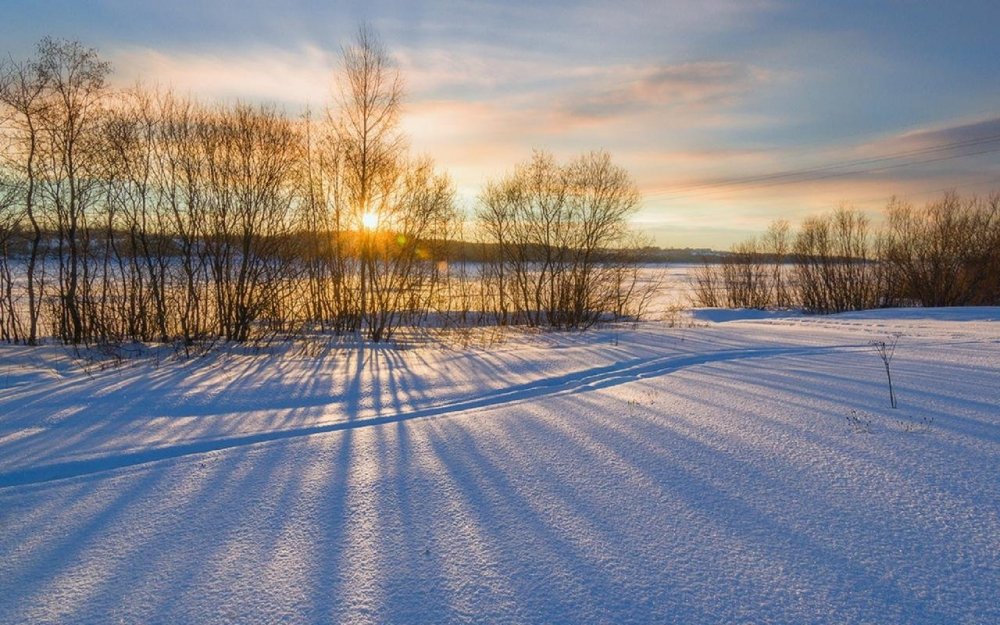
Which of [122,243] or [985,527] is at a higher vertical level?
[122,243]

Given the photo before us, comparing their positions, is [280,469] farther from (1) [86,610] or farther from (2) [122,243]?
(2) [122,243]

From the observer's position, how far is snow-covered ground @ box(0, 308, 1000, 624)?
210 centimetres

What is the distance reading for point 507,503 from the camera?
119 inches

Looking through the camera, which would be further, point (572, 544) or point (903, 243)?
point (903, 243)

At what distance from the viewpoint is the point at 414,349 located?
10633 millimetres

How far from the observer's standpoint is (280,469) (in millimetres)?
3623

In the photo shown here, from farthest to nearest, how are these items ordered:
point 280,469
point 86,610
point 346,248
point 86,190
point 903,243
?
point 903,243 → point 346,248 → point 86,190 → point 280,469 → point 86,610

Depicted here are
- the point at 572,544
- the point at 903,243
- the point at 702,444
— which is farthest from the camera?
the point at 903,243

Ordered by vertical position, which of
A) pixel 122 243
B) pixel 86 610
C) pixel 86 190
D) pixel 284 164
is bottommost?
pixel 86 610

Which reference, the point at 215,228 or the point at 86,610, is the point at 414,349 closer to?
the point at 215,228

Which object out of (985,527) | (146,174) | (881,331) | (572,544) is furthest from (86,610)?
(881,331)

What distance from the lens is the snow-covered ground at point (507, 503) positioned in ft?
6.90

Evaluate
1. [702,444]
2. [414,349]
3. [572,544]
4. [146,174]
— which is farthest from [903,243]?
[146,174]

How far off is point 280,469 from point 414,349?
7023 mm
